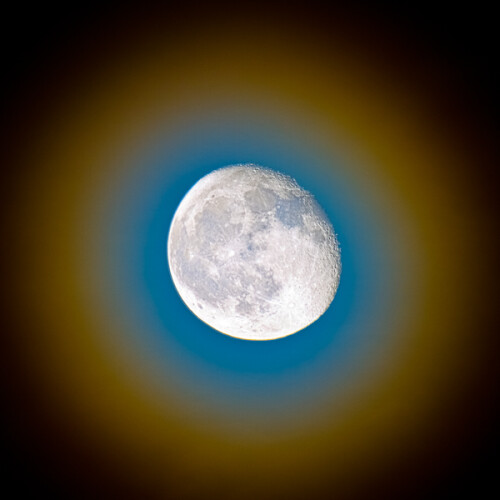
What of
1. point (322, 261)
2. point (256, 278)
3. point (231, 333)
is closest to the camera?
point (256, 278)

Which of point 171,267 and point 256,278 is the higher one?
point 171,267

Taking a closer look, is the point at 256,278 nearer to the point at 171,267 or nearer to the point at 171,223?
the point at 171,267

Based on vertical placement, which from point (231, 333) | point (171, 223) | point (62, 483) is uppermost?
point (171, 223)

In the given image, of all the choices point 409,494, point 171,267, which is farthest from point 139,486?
point 409,494

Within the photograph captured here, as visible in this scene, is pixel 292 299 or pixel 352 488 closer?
pixel 292 299

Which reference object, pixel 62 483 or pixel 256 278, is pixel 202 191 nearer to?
pixel 256 278

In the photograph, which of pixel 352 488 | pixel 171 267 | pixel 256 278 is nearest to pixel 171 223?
pixel 171 267

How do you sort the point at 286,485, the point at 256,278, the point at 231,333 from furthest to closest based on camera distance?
the point at 286,485 < the point at 231,333 < the point at 256,278
